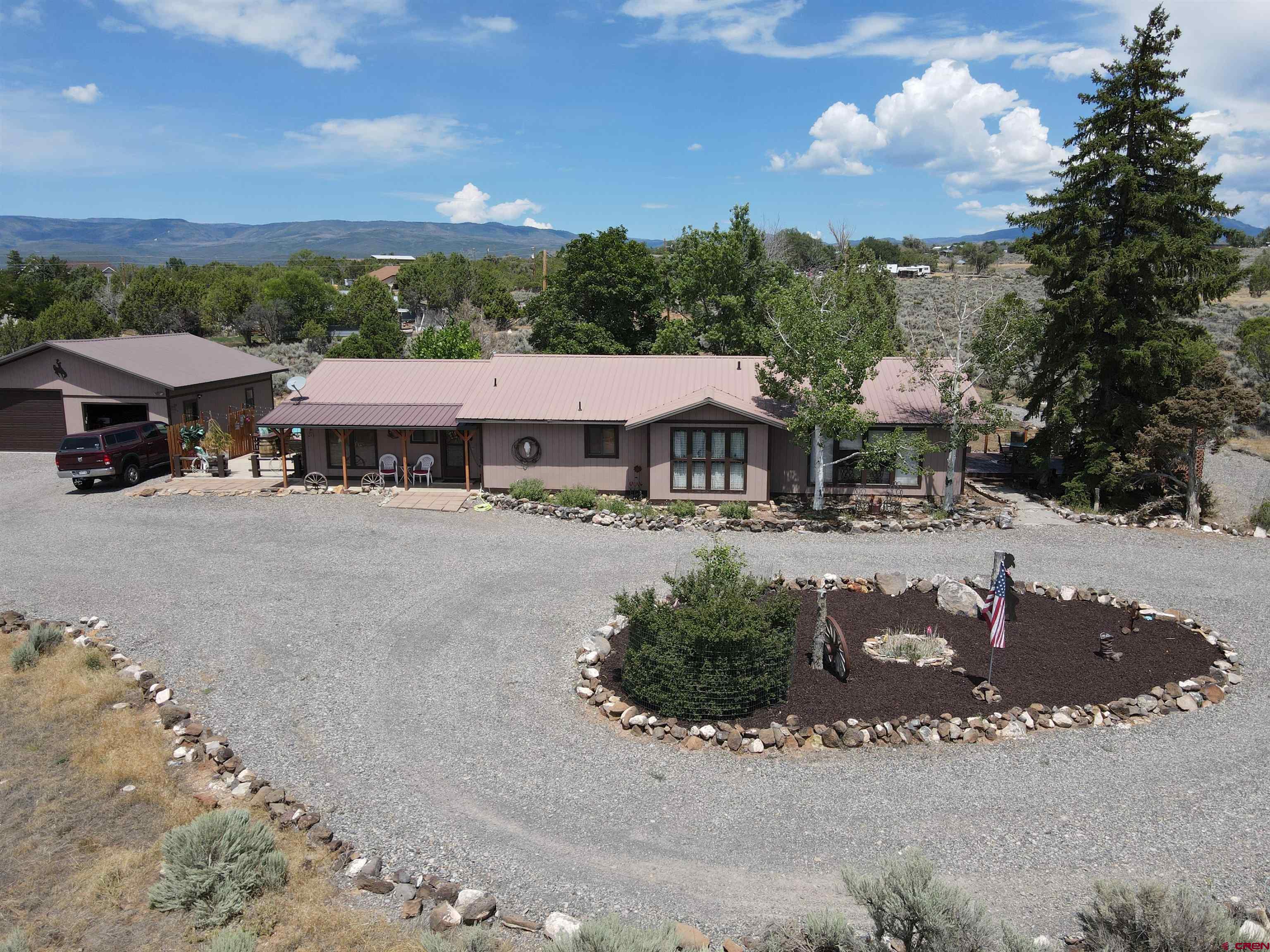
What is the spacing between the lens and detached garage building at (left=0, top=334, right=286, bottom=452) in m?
27.3

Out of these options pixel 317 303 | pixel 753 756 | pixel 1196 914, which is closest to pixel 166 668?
pixel 753 756

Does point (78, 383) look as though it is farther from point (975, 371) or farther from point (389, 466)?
point (975, 371)

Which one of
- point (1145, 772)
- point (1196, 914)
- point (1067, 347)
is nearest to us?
point (1196, 914)

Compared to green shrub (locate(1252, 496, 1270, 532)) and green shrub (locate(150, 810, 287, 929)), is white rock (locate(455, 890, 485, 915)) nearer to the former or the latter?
green shrub (locate(150, 810, 287, 929))

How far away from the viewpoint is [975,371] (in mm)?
21656

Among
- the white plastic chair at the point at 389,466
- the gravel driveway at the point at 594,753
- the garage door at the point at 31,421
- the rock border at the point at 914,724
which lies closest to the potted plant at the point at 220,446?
the white plastic chair at the point at 389,466

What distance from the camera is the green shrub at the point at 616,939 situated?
6.47m

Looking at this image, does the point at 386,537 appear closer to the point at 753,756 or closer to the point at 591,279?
the point at 753,756

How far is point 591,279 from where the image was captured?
34094mm

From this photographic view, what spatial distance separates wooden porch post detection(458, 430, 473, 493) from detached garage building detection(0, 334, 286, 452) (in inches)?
402

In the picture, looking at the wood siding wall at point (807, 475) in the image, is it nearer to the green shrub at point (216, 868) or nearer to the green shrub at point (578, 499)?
the green shrub at point (578, 499)

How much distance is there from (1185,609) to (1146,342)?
855cm

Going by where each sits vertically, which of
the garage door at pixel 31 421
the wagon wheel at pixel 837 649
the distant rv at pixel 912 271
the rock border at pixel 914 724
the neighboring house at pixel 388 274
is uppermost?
the neighboring house at pixel 388 274

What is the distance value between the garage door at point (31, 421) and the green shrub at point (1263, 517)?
34084mm
